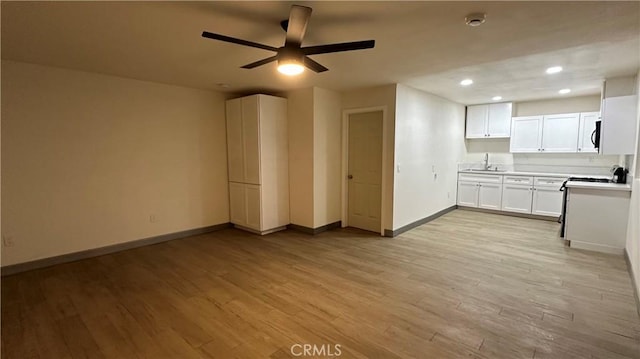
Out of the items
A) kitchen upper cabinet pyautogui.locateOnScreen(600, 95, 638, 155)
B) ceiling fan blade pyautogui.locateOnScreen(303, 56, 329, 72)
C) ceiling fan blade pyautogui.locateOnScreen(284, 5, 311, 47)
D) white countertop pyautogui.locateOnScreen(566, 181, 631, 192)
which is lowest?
white countertop pyautogui.locateOnScreen(566, 181, 631, 192)

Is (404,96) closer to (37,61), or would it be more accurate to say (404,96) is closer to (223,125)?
(223,125)

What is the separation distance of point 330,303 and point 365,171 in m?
2.86

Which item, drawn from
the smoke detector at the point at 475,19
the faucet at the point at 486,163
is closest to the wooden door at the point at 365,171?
the smoke detector at the point at 475,19

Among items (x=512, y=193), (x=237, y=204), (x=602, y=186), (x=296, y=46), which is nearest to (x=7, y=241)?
(x=237, y=204)

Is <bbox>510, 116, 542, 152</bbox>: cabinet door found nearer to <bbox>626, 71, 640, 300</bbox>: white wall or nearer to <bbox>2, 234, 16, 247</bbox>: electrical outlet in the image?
<bbox>626, 71, 640, 300</bbox>: white wall

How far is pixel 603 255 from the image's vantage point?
3986 millimetres

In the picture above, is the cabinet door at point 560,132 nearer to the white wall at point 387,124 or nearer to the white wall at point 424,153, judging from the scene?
the white wall at point 424,153

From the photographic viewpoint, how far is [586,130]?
5582 mm

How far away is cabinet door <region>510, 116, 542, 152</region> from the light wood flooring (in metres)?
2.62

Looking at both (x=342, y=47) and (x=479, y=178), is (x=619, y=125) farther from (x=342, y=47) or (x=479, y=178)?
(x=342, y=47)

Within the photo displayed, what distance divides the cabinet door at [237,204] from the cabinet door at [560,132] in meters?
6.06

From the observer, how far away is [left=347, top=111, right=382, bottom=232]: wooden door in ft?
16.7

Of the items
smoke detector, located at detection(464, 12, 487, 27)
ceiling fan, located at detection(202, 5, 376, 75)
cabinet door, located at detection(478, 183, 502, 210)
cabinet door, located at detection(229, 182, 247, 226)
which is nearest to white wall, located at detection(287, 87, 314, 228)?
cabinet door, located at detection(229, 182, 247, 226)

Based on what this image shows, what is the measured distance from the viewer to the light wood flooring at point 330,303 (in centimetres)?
222
